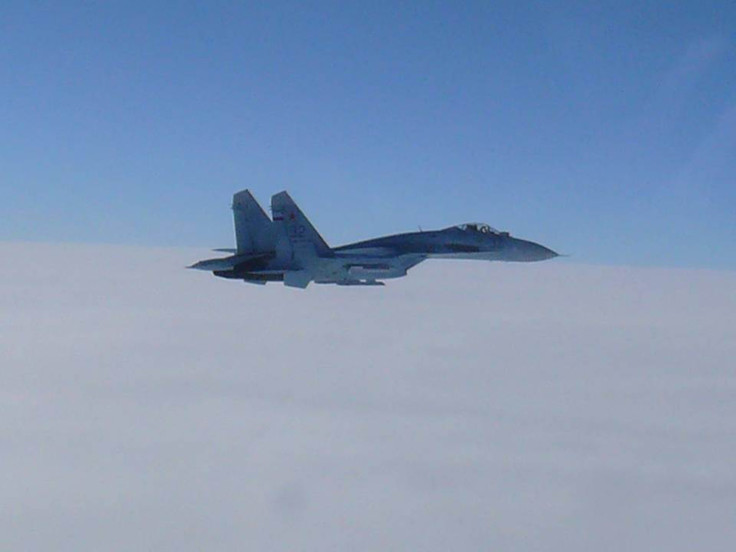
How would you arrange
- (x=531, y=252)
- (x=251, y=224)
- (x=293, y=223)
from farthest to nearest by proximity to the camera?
(x=531, y=252)
(x=251, y=224)
(x=293, y=223)

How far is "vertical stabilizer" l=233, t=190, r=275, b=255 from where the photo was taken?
29172mm

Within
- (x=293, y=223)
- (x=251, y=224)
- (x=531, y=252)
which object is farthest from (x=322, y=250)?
(x=531, y=252)

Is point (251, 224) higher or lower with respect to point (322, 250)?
higher

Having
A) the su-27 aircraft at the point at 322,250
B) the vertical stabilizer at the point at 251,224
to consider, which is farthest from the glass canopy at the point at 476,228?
the vertical stabilizer at the point at 251,224

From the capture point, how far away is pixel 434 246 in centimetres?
3022

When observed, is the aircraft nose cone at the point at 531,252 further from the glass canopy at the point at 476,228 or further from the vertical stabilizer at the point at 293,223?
the vertical stabilizer at the point at 293,223

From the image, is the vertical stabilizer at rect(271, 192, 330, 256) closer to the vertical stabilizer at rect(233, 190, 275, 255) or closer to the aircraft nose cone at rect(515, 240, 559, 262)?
the vertical stabilizer at rect(233, 190, 275, 255)

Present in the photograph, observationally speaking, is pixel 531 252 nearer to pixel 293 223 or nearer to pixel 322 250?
pixel 322 250

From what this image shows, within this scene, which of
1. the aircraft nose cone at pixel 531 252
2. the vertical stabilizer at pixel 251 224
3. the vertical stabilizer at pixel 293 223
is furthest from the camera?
the aircraft nose cone at pixel 531 252

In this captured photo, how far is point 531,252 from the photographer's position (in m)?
31.5

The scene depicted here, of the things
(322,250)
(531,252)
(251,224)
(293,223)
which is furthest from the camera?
(531,252)

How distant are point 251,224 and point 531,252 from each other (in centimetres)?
1514

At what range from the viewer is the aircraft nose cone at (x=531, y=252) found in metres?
31.3

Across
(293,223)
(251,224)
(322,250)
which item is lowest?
(322,250)
